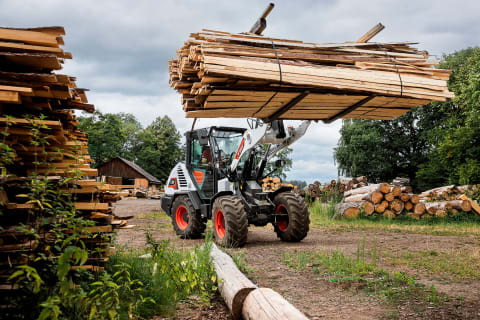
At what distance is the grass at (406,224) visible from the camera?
10.3m

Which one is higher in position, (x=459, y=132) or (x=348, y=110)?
(x=459, y=132)

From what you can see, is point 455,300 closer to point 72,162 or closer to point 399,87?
point 399,87

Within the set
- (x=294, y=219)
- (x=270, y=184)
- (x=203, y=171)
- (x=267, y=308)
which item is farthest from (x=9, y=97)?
(x=270, y=184)

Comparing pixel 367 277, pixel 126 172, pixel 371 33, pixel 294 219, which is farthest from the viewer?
pixel 126 172

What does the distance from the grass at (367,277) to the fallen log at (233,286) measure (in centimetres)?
129

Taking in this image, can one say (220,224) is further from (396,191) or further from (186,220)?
(396,191)

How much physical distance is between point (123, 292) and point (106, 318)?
2.42ft

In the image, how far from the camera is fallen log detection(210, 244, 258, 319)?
3555 mm

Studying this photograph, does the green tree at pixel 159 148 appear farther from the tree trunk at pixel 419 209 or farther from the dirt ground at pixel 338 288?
the dirt ground at pixel 338 288

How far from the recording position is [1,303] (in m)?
2.64

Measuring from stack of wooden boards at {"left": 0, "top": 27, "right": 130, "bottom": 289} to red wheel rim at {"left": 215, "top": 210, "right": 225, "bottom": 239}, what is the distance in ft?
12.4

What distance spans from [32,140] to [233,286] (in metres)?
2.28

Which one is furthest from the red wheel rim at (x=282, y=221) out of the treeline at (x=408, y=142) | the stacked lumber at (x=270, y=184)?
the treeline at (x=408, y=142)

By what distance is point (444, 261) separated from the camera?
5.89 m
